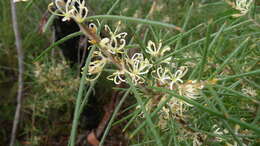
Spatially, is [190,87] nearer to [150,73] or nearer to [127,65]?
[127,65]

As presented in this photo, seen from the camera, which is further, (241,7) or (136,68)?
(241,7)

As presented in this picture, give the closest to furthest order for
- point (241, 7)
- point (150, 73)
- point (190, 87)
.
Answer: point (190, 87) < point (241, 7) < point (150, 73)

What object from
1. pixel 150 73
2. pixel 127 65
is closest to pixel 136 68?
pixel 127 65

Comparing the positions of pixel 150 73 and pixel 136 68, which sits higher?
pixel 136 68

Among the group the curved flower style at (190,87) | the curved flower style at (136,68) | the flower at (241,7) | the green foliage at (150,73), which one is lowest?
the green foliage at (150,73)

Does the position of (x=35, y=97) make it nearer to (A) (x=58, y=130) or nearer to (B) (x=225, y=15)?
(A) (x=58, y=130)

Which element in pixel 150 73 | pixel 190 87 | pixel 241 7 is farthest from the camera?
pixel 150 73

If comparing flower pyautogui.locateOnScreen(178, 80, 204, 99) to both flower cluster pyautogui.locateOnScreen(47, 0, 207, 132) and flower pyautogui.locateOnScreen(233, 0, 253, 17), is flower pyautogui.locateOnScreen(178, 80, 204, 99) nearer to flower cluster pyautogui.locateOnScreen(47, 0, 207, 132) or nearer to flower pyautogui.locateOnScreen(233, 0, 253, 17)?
flower cluster pyautogui.locateOnScreen(47, 0, 207, 132)

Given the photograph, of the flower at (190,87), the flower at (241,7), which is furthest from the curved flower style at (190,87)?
the flower at (241,7)

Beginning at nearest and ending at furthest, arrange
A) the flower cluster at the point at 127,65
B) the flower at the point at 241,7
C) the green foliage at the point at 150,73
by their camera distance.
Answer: the flower cluster at the point at 127,65 → the flower at the point at 241,7 → the green foliage at the point at 150,73

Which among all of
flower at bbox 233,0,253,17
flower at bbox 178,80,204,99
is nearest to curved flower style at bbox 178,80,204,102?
flower at bbox 178,80,204,99

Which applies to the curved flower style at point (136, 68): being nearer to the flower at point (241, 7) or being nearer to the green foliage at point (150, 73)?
the green foliage at point (150, 73)
